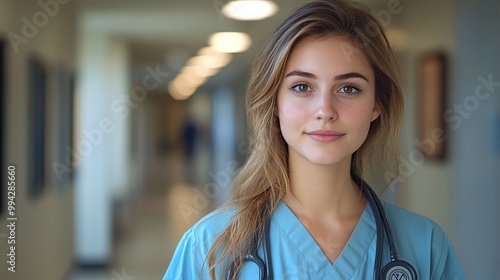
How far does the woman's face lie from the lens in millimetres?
899

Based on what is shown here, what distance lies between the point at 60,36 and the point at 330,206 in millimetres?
2881

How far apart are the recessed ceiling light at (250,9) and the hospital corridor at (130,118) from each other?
0.06 feet

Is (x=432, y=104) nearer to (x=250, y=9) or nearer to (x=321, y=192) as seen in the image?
(x=250, y=9)

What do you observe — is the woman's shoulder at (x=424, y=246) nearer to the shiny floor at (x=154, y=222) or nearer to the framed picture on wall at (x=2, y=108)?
the framed picture on wall at (x=2, y=108)

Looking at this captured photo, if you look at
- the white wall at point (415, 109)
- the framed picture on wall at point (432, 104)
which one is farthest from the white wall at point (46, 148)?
the framed picture on wall at point (432, 104)

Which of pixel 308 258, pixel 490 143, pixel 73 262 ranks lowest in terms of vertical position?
pixel 73 262

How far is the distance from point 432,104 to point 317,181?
→ 229cm

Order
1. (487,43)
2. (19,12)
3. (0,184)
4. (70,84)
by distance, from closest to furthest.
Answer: (0,184) < (19,12) < (487,43) < (70,84)

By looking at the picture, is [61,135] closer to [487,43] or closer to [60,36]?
[60,36]

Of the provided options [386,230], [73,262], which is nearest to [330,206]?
[386,230]

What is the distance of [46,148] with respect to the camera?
121 inches

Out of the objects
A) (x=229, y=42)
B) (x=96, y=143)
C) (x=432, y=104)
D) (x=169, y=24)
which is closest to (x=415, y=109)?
(x=432, y=104)

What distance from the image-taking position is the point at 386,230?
3.16 ft

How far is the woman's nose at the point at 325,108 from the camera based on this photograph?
2.90 ft
